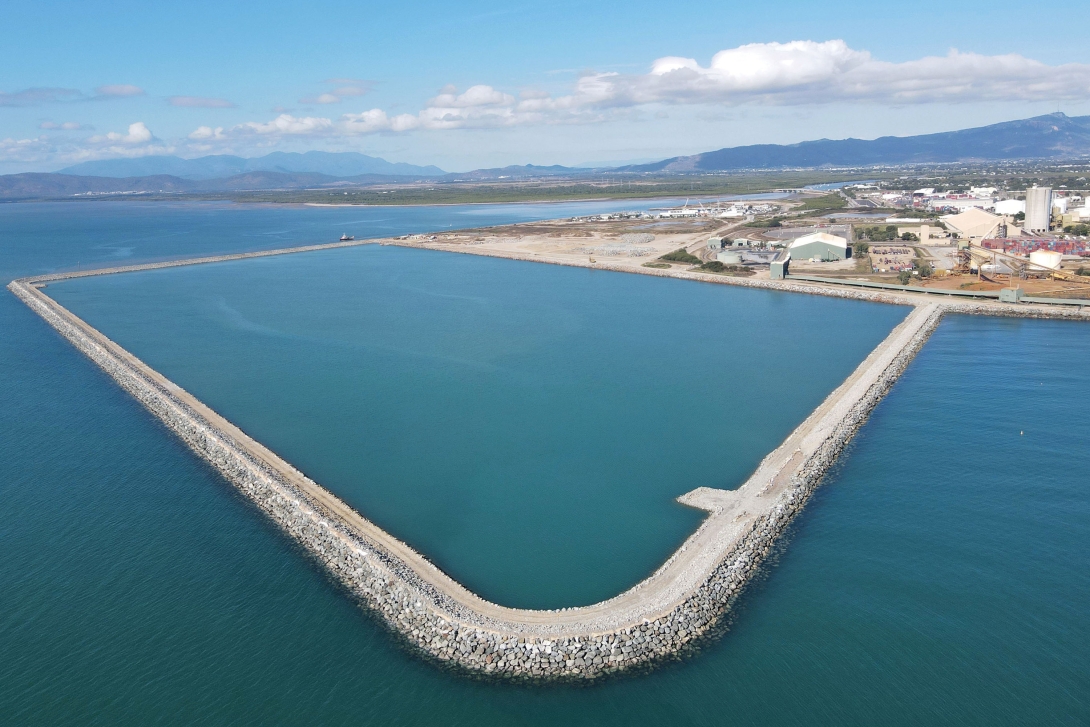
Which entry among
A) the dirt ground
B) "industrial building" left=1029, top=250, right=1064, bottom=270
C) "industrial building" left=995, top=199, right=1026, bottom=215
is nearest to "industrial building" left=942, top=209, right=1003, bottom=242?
"industrial building" left=1029, top=250, right=1064, bottom=270

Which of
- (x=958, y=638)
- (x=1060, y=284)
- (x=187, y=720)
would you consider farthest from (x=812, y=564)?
(x=1060, y=284)

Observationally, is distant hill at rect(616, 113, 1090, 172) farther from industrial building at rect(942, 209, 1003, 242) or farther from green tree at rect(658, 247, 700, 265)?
green tree at rect(658, 247, 700, 265)

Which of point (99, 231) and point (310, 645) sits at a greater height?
point (99, 231)

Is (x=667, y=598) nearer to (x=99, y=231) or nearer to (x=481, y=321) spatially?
(x=481, y=321)

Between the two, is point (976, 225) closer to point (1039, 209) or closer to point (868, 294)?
point (1039, 209)

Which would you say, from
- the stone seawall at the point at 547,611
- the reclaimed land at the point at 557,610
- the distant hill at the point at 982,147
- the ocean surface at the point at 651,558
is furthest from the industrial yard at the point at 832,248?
the distant hill at the point at 982,147
